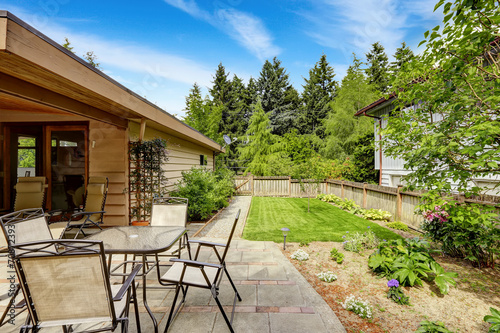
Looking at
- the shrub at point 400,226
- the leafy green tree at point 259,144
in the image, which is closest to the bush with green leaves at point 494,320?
the shrub at point 400,226

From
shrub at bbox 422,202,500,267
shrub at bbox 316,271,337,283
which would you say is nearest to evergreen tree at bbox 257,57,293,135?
shrub at bbox 422,202,500,267

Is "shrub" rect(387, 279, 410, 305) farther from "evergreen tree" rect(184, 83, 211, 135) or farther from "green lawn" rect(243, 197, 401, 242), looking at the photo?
"evergreen tree" rect(184, 83, 211, 135)

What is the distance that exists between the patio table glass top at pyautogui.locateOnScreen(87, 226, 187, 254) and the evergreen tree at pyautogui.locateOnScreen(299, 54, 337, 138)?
22.7 metres

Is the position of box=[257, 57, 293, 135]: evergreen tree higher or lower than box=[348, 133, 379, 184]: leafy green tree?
higher

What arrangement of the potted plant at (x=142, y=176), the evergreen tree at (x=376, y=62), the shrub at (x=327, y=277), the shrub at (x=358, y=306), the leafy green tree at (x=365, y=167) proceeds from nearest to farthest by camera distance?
the shrub at (x=358, y=306), the shrub at (x=327, y=277), the potted plant at (x=142, y=176), the leafy green tree at (x=365, y=167), the evergreen tree at (x=376, y=62)

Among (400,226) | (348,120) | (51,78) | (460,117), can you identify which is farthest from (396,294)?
(348,120)

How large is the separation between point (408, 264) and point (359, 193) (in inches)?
261

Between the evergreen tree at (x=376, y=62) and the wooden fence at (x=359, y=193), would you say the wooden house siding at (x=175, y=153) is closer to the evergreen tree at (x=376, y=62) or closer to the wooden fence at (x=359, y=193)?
the wooden fence at (x=359, y=193)

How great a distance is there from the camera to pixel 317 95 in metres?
25.2

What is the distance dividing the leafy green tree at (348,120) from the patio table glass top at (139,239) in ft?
56.5

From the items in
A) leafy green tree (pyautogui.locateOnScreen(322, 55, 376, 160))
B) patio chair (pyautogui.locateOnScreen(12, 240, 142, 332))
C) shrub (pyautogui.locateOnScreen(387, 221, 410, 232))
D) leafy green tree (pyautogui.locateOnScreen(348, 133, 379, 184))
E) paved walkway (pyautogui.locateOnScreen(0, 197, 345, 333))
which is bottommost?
shrub (pyautogui.locateOnScreen(387, 221, 410, 232))

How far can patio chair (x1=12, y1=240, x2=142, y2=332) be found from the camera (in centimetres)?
142

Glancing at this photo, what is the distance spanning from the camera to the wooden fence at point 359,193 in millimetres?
6139

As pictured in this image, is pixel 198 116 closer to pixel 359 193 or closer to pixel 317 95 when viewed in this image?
pixel 359 193
